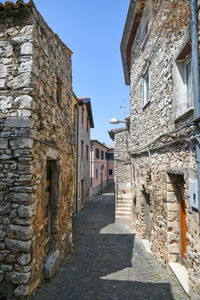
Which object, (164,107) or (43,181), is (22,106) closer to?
(43,181)

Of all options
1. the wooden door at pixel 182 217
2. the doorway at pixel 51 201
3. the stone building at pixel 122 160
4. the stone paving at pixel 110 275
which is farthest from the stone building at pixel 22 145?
the stone building at pixel 122 160

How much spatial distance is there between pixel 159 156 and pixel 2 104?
11.6 ft

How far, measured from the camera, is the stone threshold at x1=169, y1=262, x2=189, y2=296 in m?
3.45

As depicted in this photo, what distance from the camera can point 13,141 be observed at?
10.5 feet

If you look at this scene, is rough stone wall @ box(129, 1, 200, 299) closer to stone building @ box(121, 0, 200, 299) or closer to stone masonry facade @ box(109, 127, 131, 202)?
stone building @ box(121, 0, 200, 299)

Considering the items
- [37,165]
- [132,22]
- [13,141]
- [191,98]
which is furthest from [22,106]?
[132,22]

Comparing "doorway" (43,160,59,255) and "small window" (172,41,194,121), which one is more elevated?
"small window" (172,41,194,121)

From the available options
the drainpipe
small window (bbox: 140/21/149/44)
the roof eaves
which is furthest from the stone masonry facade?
the drainpipe

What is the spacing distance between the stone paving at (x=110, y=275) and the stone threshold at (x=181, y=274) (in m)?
0.15

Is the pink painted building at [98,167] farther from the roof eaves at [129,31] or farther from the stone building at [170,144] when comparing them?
the stone building at [170,144]

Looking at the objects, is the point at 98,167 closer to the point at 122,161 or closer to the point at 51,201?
the point at 122,161


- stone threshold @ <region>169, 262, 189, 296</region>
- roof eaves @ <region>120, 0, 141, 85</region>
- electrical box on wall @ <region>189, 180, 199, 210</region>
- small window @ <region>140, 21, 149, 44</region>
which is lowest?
stone threshold @ <region>169, 262, 189, 296</region>

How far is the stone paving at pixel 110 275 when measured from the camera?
11.7ft

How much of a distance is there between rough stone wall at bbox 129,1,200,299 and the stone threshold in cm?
14
